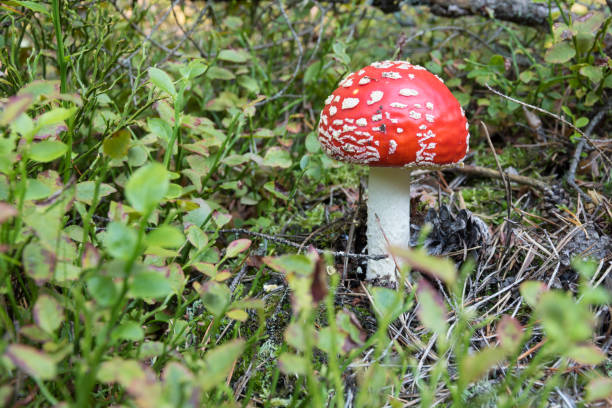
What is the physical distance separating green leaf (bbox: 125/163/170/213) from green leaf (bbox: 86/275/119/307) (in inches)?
7.3

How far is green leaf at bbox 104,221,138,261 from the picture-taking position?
34.5 inches

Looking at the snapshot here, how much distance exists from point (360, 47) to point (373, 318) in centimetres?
244

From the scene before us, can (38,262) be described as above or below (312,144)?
above

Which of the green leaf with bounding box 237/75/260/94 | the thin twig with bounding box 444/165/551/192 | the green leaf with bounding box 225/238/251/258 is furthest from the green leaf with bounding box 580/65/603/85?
the green leaf with bounding box 225/238/251/258

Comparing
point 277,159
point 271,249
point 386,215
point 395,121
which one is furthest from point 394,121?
point 271,249

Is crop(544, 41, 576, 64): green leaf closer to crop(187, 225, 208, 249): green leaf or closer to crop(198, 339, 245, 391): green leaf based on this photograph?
crop(187, 225, 208, 249): green leaf

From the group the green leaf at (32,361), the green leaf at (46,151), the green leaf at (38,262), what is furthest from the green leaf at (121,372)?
the green leaf at (46,151)

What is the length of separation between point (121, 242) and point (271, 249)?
127cm

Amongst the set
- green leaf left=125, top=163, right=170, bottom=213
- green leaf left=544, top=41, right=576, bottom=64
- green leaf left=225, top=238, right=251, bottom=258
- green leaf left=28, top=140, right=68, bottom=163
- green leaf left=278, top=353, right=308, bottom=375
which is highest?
green leaf left=125, top=163, right=170, bottom=213

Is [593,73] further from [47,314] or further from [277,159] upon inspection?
[47,314]

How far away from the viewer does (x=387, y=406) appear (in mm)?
1403

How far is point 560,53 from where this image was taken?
2.38 meters

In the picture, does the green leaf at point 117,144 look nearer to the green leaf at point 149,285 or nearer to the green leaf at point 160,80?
the green leaf at point 160,80

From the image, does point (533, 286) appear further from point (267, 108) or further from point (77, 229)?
point (267, 108)
